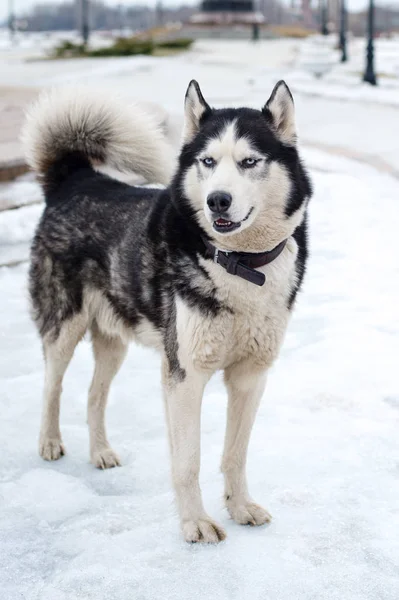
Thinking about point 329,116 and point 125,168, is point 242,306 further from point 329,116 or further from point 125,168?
point 329,116

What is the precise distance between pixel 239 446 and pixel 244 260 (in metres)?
0.71

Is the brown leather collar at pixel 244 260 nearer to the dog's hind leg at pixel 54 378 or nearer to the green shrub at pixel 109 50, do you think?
the dog's hind leg at pixel 54 378

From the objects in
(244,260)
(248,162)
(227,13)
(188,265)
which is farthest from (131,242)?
(227,13)

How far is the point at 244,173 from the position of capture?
259 centimetres

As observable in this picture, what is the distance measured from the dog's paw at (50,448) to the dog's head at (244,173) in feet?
4.19

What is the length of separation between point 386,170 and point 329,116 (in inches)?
174

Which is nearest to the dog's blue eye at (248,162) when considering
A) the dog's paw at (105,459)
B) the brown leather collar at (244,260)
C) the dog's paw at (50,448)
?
the brown leather collar at (244,260)

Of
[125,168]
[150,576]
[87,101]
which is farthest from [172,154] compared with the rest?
[150,576]

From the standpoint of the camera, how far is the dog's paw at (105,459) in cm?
336

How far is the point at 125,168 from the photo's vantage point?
3.54 m

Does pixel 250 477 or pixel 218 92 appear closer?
pixel 250 477

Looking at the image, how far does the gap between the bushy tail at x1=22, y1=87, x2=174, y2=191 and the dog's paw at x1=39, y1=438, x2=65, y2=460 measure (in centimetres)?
111

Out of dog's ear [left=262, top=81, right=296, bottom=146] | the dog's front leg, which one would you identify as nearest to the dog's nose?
dog's ear [left=262, top=81, right=296, bottom=146]

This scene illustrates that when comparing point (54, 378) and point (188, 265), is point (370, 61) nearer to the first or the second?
point (54, 378)
